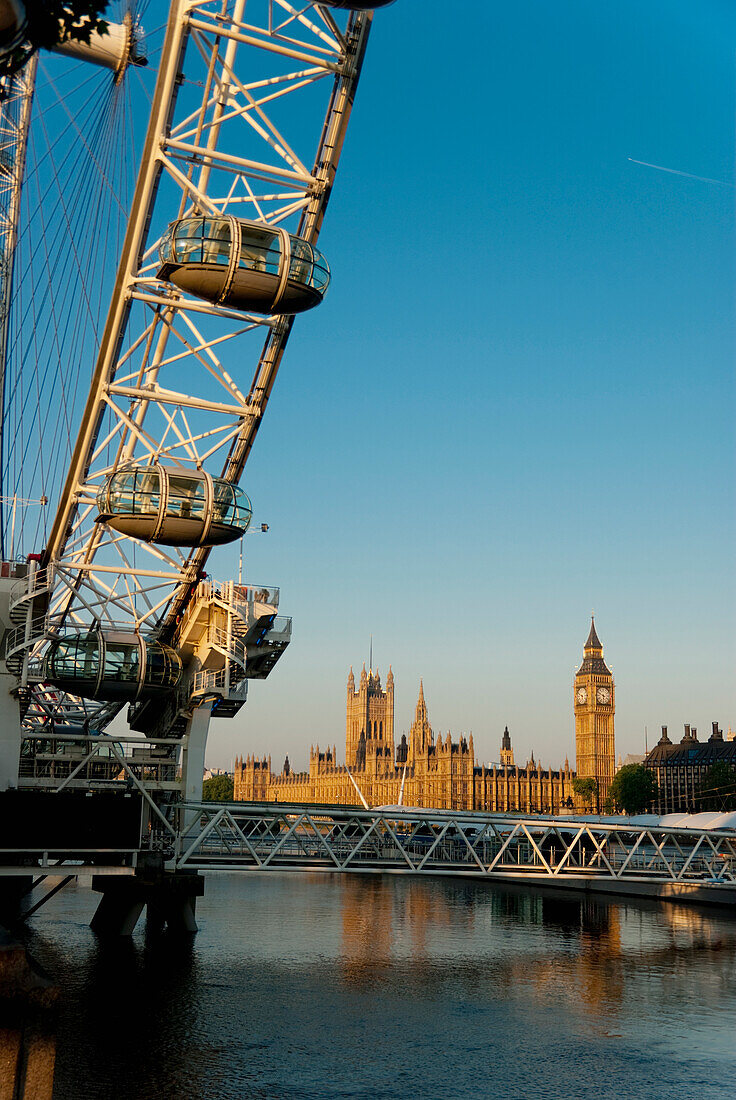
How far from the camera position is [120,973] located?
30.5 meters

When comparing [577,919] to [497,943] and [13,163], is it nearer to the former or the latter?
[497,943]

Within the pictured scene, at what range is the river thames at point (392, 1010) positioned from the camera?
66.6 ft

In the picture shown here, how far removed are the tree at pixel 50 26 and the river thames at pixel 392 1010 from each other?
16.2 meters

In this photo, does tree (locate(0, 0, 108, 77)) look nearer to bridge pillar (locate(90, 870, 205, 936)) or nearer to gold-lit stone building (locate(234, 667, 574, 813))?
bridge pillar (locate(90, 870, 205, 936))

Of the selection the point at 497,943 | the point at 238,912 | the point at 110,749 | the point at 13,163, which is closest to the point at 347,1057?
the point at 110,749

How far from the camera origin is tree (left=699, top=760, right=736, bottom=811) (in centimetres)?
13238

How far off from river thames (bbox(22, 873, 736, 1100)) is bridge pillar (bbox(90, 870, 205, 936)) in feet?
2.21

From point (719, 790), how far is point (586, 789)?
43963 mm

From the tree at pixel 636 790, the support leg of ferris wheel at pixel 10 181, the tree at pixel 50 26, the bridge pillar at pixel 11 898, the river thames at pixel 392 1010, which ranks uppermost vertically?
the support leg of ferris wheel at pixel 10 181

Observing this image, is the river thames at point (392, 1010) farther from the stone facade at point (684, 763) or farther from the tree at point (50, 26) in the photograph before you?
the stone facade at point (684, 763)

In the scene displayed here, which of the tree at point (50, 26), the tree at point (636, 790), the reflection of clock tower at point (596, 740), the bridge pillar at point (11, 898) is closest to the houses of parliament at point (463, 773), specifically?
the reflection of clock tower at point (596, 740)

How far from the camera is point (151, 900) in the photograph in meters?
37.2

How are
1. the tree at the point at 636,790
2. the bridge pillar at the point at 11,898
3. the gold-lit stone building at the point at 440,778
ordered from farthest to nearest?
the gold-lit stone building at the point at 440,778 → the tree at the point at 636,790 → the bridge pillar at the point at 11,898

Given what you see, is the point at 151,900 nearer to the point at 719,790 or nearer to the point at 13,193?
the point at 13,193
